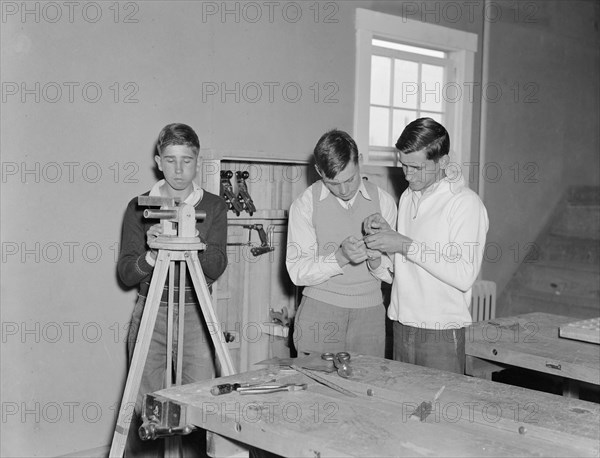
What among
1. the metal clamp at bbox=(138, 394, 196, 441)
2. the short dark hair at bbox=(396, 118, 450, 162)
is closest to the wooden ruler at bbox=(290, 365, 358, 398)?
the metal clamp at bbox=(138, 394, 196, 441)

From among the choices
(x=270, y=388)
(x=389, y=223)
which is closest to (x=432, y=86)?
(x=389, y=223)

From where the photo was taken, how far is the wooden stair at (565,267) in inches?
216

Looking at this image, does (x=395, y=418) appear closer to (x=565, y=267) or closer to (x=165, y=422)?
(x=165, y=422)

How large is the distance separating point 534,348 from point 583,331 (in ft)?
0.86

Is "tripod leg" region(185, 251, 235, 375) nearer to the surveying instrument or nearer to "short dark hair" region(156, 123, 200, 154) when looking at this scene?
the surveying instrument

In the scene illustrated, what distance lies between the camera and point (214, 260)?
3.01 meters

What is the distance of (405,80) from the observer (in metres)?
A: 5.09

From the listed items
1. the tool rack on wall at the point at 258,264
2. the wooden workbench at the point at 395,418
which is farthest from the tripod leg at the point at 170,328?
the tool rack on wall at the point at 258,264

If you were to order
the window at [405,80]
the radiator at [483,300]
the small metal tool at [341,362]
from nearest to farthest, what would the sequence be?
the small metal tool at [341,362]
the window at [405,80]
the radiator at [483,300]

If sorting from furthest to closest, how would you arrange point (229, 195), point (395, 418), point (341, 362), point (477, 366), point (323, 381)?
point (229, 195)
point (477, 366)
point (341, 362)
point (323, 381)
point (395, 418)

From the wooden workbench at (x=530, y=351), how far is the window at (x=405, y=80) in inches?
67.3

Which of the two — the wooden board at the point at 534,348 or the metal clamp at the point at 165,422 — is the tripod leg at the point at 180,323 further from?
the wooden board at the point at 534,348

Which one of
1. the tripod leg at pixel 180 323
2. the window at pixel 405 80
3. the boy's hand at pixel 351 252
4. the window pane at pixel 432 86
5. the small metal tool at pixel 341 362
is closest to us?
the small metal tool at pixel 341 362

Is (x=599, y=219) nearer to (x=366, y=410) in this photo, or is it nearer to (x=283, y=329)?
(x=283, y=329)
